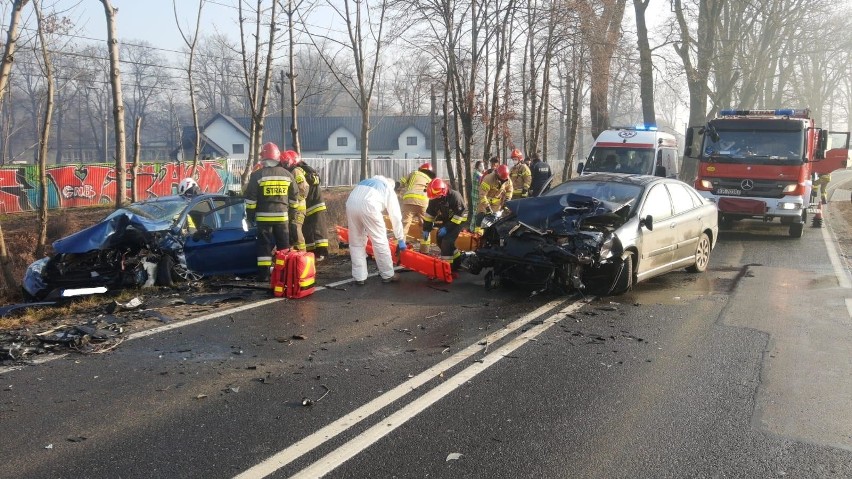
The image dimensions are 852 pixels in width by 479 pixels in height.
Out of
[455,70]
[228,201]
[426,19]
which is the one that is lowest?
[228,201]

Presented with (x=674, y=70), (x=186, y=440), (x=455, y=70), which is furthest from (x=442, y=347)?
(x=674, y=70)

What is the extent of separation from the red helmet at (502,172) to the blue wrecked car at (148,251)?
5211 mm

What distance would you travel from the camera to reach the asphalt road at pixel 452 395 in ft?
12.8

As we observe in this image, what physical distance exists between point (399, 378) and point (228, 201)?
18.0 feet

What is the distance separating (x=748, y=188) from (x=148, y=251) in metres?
12.2

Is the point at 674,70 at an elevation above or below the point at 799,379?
above

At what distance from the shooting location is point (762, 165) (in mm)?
15195

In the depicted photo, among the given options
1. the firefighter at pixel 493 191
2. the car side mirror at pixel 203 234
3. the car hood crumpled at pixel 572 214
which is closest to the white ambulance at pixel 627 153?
the firefighter at pixel 493 191

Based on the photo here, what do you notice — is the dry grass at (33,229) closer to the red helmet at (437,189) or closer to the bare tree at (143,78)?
the red helmet at (437,189)

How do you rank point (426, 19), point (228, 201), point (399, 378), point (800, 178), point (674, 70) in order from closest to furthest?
point (399, 378), point (228, 201), point (800, 178), point (426, 19), point (674, 70)

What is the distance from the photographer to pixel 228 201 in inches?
390

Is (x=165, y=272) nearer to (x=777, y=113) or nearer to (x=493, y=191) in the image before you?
(x=493, y=191)

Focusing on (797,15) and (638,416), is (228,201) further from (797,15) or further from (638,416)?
(797,15)

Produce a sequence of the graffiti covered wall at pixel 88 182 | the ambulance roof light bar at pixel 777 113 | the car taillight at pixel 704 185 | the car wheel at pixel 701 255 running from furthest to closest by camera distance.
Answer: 1. the graffiti covered wall at pixel 88 182
2. the ambulance roof light bar at pixel 777 113
3. the car taillight at pixel 704 185
4. the car wheel at pixel 701 255
